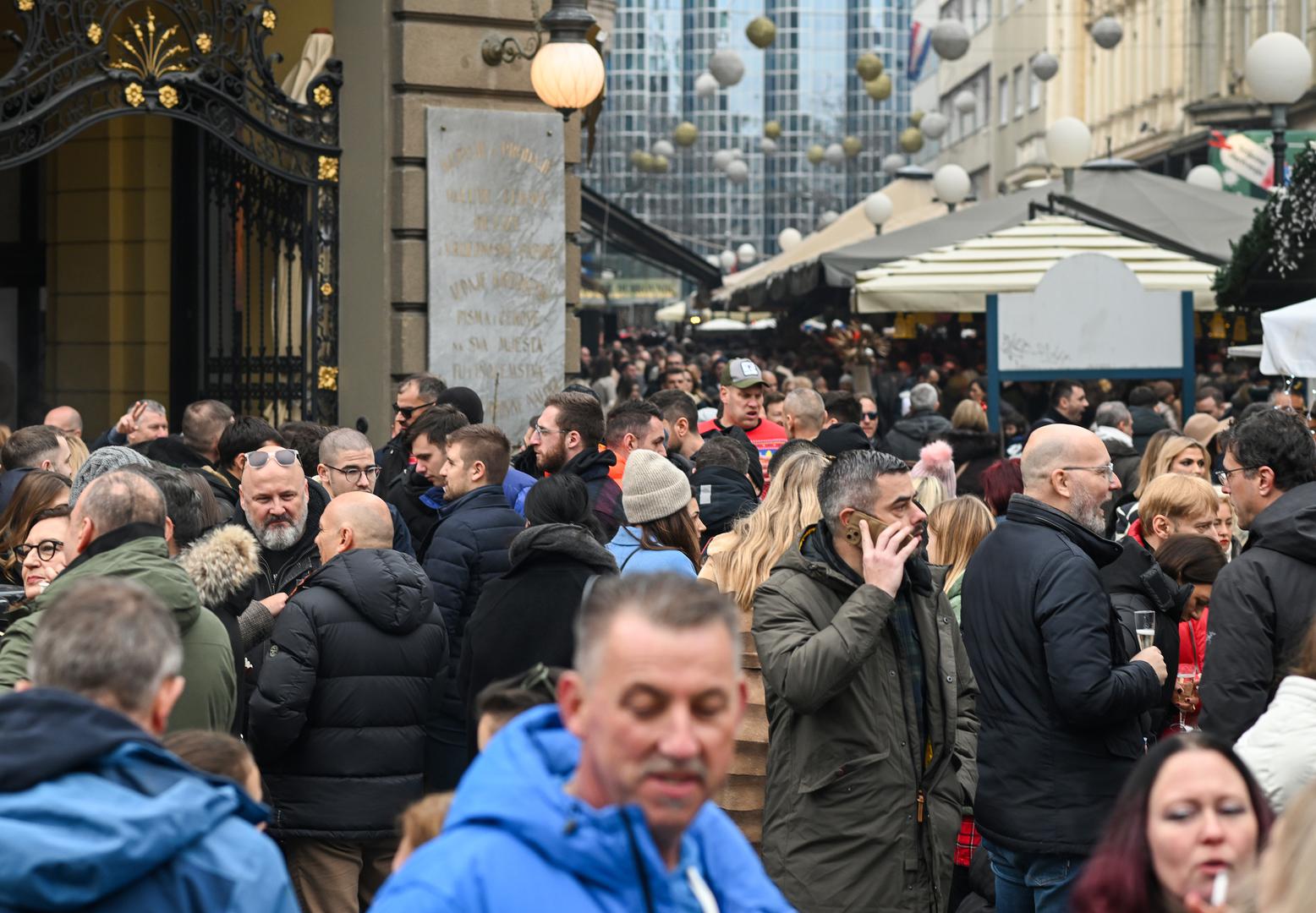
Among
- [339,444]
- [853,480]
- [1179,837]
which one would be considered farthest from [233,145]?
[1179,837]

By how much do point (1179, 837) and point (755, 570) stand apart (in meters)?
3.17

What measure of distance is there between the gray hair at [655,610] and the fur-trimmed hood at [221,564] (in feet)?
10.6

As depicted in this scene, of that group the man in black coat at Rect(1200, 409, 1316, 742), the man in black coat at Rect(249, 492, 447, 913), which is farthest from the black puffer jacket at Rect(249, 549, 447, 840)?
the man in black coat at Rect(1200, 409, 1316, 742)

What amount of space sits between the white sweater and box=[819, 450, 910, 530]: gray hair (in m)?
1.36

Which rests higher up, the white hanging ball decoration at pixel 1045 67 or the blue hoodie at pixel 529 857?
the white hanging ball decoration at pixel 1045 67

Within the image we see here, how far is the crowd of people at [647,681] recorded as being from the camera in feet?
8.84

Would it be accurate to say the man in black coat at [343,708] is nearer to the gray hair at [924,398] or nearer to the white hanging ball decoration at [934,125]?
the gray hair at [924,398]

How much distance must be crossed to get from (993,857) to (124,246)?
11.9 m

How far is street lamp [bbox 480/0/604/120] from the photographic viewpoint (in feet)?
39.5

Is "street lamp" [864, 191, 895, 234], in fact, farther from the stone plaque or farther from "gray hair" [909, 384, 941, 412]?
the stone plaque

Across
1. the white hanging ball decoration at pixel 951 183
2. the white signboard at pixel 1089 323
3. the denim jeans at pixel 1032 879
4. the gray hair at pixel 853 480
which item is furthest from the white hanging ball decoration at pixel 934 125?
the gray hair at pixel 853 480

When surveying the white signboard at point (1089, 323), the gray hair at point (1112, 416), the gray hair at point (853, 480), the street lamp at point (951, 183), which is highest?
the street lamp at point (951, 183)

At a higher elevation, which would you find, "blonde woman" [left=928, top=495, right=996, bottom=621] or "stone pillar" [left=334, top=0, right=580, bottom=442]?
"stone pillar" [left=334, top=0, right=580, bottom=442]

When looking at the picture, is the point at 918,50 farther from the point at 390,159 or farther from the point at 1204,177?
the point at 390,159
